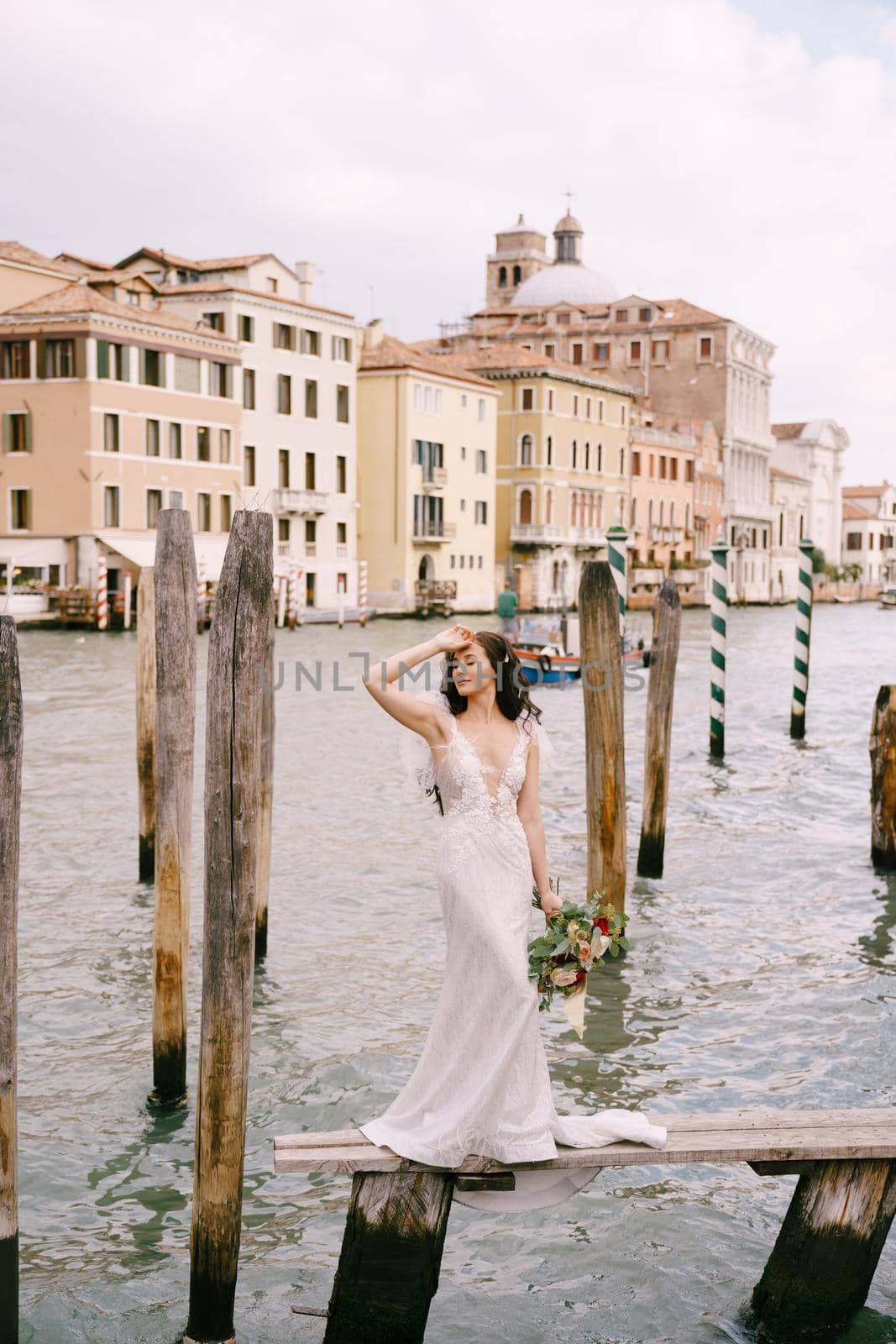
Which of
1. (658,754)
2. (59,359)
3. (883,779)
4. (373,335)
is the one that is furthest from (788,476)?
(658,754)

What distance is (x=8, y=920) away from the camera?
365 centimetres

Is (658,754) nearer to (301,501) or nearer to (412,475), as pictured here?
(301,501)

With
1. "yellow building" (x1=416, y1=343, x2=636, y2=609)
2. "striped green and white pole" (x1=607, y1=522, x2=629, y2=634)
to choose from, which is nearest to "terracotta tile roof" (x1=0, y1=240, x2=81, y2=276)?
"yellow building" (x1=416, y1=343, x2=636, y2=609)

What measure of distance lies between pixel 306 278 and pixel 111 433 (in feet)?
34.0

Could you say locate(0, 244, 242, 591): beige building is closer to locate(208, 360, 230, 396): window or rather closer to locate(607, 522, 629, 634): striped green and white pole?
locate(208, 360, 230, 396): window

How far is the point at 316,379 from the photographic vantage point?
39.2 meters

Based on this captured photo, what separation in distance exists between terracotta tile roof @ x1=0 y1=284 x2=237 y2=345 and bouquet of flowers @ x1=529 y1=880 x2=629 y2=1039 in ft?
97.1

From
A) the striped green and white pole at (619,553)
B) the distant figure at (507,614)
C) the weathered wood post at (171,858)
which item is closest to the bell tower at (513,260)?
the distant figure at (507,614)

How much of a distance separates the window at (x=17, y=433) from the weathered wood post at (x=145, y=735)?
2445 centimetres

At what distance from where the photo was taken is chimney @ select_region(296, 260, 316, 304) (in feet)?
132

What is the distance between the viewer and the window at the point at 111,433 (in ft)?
105

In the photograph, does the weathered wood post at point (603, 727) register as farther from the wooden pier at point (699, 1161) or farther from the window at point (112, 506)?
the window at point (112, 506)

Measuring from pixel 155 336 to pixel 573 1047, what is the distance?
95.3 feet

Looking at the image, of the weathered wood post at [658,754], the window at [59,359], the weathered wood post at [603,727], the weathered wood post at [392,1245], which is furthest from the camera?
the window at [59,359]
